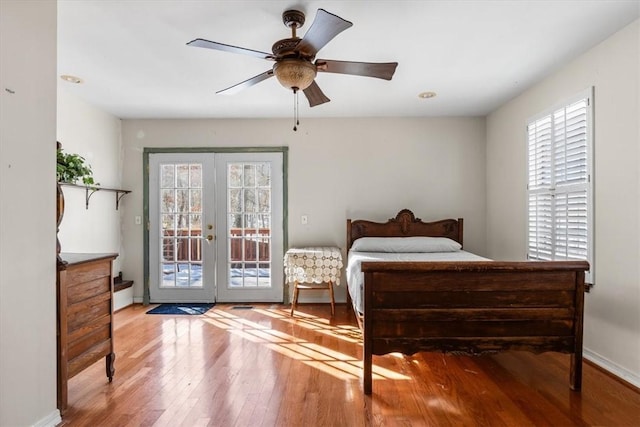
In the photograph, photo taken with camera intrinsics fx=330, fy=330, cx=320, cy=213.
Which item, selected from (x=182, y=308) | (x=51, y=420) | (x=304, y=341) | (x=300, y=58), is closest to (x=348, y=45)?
(x=300, y=58)

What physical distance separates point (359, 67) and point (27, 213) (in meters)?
Answer: 1.97

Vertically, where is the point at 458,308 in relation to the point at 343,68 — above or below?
below

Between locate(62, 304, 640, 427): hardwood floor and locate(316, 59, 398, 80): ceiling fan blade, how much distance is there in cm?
203

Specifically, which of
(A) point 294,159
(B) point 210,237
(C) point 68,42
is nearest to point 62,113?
(C) point 68,42

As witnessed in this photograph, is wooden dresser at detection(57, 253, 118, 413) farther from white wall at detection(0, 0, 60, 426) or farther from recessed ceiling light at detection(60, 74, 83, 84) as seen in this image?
recessed ceiling light at detection(60, 74, 83, 84)

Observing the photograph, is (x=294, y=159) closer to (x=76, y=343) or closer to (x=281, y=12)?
(x=281, y=12)

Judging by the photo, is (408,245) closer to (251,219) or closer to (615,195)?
(615,195)

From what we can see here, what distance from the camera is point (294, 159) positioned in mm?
4219

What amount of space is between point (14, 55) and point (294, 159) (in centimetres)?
288

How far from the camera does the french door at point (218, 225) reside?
4227 mm

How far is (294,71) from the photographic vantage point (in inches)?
76.4

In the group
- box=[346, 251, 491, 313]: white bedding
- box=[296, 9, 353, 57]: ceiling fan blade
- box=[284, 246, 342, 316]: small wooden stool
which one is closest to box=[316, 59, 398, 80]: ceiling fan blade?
box=[296, 9, 353, 57]: ceiling fan blade

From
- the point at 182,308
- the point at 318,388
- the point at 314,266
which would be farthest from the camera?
the point at 182,308

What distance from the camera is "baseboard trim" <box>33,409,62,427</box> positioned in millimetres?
1693
